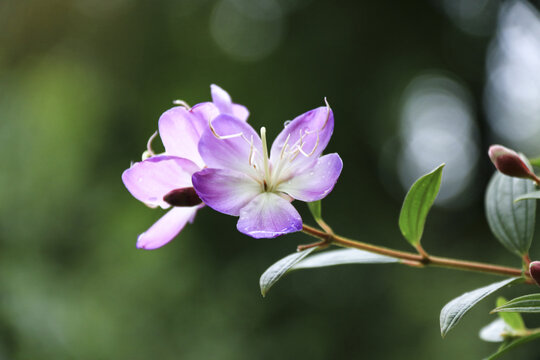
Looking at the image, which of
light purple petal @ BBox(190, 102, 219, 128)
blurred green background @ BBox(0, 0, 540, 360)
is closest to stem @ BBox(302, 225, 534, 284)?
light purple petal @ BBox(190, 102, 219, 128)

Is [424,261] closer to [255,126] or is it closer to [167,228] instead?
[167,228]

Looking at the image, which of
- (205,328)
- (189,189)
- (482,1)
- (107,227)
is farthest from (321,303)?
(189,189)

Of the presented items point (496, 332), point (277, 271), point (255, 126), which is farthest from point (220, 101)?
point (255, 126)

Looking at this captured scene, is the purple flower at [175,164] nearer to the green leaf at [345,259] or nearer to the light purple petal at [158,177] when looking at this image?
the light purple petal at [158,177]

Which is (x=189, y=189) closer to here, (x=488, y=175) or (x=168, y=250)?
(x=168, y=250)

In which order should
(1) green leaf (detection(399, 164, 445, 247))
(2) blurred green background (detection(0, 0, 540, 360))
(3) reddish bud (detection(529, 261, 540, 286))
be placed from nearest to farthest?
(3) reddish bud (detection(529, 261, 540, 286)) → (1) green leaf (detection(399, 164, 445, 247)) → (2) blurred green background (detection(0, 0, 540, 360))

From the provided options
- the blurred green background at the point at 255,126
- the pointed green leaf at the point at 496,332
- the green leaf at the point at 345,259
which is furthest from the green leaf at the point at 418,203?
the blurred green background at the point at 255,126

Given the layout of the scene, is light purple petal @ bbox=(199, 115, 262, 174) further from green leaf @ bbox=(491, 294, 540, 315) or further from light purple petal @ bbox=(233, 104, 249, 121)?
green leaf @ bbox=(491, 294, 540, 315)
